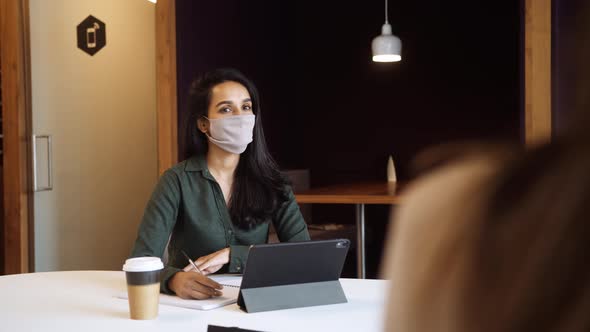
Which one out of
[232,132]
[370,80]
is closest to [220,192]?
Result: [232,132]

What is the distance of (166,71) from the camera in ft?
13.7

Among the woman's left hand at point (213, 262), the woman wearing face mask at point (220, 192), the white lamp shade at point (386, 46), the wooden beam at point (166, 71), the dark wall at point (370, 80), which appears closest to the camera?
the woman's left hand at point (213, 262)

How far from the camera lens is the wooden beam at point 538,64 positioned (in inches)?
140

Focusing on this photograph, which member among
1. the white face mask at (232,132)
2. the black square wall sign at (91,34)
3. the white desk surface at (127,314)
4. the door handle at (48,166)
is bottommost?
the white desk surface at (127,314)

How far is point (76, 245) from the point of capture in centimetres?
424

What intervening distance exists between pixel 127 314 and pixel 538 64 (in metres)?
2.67

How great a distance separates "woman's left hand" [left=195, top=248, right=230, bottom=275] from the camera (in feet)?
6.87

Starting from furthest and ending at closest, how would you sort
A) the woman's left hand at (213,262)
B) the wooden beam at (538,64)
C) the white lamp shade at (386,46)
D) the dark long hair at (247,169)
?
the white lamp shade at (386,46) < the wooden beam at (538,64) < the dark long hair at (247,169) < the woman's left hand at (213,262)

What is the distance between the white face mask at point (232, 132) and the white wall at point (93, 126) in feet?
6.07

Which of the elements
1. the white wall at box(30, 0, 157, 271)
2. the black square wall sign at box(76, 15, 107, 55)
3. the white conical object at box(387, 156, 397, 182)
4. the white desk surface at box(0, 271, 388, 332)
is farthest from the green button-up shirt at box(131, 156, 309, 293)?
the white conical object at box(387, 156, 397, 182)

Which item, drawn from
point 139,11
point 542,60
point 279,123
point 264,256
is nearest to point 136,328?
point 264,256

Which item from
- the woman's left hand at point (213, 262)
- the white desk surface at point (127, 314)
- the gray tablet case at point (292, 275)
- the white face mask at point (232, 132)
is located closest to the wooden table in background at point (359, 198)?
the white face mask at point (232, 132)

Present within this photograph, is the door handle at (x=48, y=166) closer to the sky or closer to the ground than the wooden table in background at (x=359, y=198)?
closer to the sky

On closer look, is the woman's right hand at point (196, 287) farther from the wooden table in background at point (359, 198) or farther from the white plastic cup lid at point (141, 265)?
the wooden table in background at point (359, 198)
